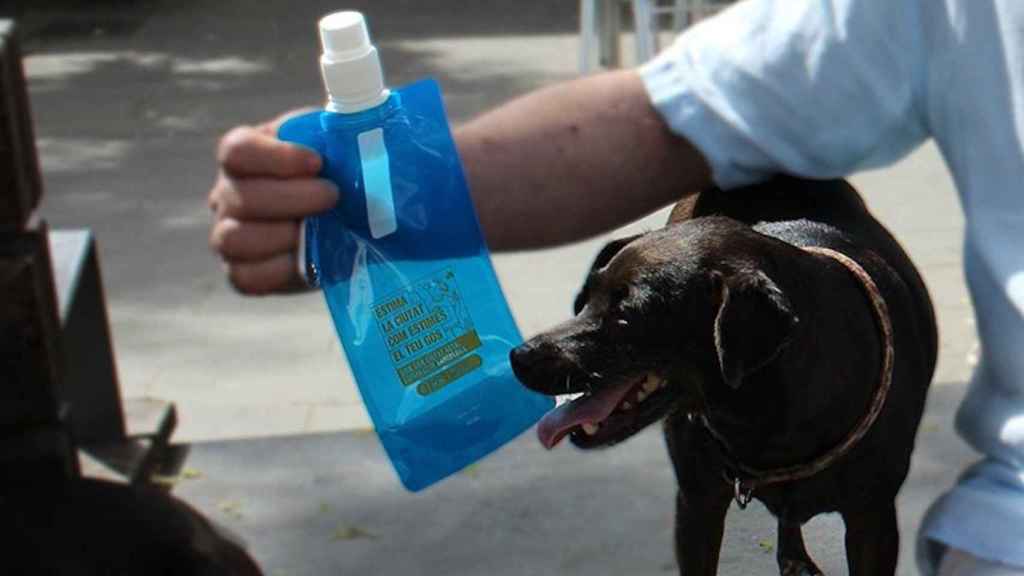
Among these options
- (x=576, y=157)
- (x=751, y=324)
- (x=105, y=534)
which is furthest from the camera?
(x=105, y=534)

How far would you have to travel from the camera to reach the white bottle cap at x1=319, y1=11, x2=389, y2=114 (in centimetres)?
129

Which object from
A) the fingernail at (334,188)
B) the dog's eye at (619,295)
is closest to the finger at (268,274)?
the fingernail at (334,188)

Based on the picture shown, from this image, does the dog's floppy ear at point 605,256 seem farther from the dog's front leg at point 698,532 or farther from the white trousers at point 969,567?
the white trousers at point 969,567

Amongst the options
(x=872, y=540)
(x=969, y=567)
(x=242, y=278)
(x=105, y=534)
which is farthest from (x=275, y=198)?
(x=105, y=534)

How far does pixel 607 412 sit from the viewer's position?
1.14 metres

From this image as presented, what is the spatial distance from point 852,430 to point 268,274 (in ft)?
1.83

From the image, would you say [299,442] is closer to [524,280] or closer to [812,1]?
[524,280]

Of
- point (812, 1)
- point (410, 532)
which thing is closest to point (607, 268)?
point (812, 1)

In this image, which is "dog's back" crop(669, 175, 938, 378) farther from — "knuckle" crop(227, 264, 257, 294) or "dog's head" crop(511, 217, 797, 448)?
"knuckle" crop(227, 264, 257, 294)

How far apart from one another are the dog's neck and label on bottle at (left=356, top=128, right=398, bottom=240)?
0.33m

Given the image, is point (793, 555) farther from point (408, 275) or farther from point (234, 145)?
point (234, 145)

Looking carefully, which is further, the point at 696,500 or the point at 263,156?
the point at 263,156

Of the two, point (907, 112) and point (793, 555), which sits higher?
point (907, 112)

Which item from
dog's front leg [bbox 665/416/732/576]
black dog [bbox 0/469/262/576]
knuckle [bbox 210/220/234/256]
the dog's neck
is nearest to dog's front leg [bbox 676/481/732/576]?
dog's front leg [bbox 665/416/732/576]
